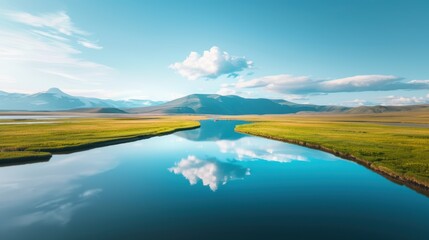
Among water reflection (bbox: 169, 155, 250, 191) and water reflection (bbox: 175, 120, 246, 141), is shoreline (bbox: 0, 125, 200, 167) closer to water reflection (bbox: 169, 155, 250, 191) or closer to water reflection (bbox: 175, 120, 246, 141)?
water reflection (bbox: 175, 120, 246, 141)

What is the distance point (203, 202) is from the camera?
21.6 metres

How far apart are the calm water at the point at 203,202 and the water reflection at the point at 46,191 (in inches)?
3.3

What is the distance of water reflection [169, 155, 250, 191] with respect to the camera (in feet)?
93.8

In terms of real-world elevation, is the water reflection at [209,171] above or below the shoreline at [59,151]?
below

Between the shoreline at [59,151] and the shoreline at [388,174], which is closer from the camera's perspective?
the shoreline at [388,174]

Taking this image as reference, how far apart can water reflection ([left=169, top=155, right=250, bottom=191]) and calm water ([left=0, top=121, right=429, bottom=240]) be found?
128 millimetres

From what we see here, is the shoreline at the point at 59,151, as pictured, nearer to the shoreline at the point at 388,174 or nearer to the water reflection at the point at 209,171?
the water reflection at the point at 209,171

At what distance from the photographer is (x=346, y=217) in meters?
18.8

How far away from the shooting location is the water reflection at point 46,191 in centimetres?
1828

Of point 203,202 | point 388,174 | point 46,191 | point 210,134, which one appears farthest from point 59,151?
point 210,134

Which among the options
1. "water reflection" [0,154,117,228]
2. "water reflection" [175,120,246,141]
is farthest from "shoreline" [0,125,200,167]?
"water reflection" [175,120,246,141]

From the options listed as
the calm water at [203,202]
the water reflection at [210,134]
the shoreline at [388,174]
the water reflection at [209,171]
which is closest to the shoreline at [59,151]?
the calm water at [203,202]

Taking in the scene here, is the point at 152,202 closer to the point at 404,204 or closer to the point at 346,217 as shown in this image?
the point at 346,217

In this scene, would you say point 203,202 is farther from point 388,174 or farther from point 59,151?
point 59,151
